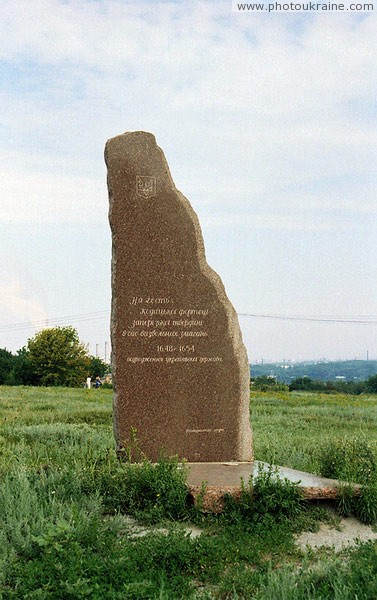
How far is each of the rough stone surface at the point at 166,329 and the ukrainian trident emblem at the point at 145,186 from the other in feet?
0.05

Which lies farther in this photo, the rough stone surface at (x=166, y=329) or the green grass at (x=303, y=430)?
the green grass at (x=303, y=430)

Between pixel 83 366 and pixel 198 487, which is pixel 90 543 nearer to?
pixel 198 487

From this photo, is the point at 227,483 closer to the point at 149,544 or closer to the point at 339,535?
the point at 339,535

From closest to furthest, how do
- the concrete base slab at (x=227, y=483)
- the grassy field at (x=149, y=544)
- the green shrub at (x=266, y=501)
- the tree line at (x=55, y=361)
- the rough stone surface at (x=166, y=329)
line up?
1. the grassy field at (x=149, y=544)
2. the green shrub at (x=266, y=501)
3. the concrete base slab at (x=227, y=483)
4. the rough stone surface at (x=166, y=329)
5. the tree line at (x=55, y=361)

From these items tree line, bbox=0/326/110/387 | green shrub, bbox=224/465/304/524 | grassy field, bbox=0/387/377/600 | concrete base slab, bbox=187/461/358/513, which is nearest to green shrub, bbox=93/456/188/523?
grassy field, bbox=0/387/377/600

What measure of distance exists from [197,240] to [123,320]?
5.05 feet

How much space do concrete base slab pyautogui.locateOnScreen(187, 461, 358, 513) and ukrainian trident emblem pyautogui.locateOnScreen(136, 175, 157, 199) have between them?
3.75m

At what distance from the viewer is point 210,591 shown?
5613 millimetres

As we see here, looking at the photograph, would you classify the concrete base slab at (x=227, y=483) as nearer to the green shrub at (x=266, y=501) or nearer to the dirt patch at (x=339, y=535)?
the green shrub at (x=266, y=501)

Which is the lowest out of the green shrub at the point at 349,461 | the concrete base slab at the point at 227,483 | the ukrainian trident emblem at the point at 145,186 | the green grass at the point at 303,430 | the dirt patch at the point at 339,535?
the dirt patch at the point at 339,535

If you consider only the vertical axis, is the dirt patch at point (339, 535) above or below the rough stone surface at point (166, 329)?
below

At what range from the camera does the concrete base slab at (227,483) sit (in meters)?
7.61

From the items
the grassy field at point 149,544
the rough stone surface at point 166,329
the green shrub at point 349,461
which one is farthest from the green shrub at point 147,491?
the green shrub at point 349,461

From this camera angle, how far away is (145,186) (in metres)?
9.67
